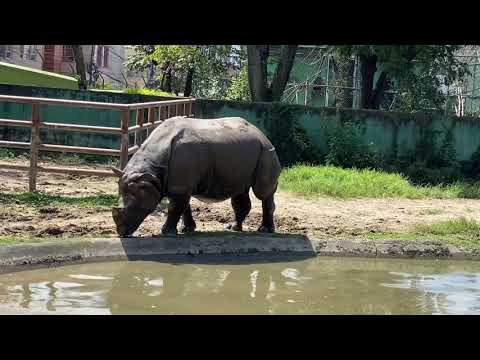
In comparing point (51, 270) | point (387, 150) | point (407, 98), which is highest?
point (407, 98)

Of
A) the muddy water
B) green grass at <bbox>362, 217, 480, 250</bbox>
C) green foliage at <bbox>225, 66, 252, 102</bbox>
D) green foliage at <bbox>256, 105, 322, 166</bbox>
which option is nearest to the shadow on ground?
the muddy water

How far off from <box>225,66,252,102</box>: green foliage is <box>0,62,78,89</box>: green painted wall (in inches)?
246

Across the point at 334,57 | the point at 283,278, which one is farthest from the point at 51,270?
the point at 334,57

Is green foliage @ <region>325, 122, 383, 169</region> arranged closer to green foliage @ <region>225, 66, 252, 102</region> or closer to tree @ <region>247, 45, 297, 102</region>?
tree @ <region>247, 45, 297, 102</region>

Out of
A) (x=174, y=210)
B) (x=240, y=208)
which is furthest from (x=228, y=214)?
(x=174, y=210)

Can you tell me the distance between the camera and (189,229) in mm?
9086

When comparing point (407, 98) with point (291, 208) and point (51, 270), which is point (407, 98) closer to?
point (291, 208)

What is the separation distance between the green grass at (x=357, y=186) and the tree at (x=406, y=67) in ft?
16.7

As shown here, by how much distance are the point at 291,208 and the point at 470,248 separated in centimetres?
285

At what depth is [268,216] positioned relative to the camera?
936 cm

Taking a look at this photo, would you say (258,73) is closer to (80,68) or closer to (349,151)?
(349,151)

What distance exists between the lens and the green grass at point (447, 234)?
9219 millimetres

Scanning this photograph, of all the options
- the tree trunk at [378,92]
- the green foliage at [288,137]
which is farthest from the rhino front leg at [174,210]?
the tree trunk at [378,92]

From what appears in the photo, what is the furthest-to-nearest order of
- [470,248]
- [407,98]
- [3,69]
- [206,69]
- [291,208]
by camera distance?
[206,69], [407,98], [3,69], [291,208], [470,248]
